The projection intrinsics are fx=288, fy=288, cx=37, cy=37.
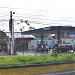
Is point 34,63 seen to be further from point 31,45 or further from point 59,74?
point 31,45

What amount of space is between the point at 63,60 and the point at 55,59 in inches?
19.4

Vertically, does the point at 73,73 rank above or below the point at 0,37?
below

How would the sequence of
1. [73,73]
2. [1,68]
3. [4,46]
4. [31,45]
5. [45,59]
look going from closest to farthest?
1. [1,68]
2. [73,73]
3. [45,59]
4. [4,46]
5. [31,45]

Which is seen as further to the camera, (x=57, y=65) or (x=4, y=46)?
(x=4, y=46)

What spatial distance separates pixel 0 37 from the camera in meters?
50.6

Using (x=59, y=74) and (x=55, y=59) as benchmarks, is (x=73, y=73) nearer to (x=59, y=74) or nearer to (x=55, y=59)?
(x=59, y=74)

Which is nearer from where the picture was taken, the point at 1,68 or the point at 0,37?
the point at 1,68

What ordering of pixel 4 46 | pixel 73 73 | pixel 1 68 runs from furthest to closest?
pixel 4 46 < pixel 73 73 < pixel 1 68

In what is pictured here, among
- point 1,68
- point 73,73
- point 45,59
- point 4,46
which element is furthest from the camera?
point 4,46

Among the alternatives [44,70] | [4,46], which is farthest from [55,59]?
[4,46]

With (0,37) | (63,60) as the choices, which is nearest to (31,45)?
(0,37)

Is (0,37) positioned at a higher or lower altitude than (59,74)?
higher

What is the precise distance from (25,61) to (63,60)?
2.38m

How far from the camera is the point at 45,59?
16.6 m
